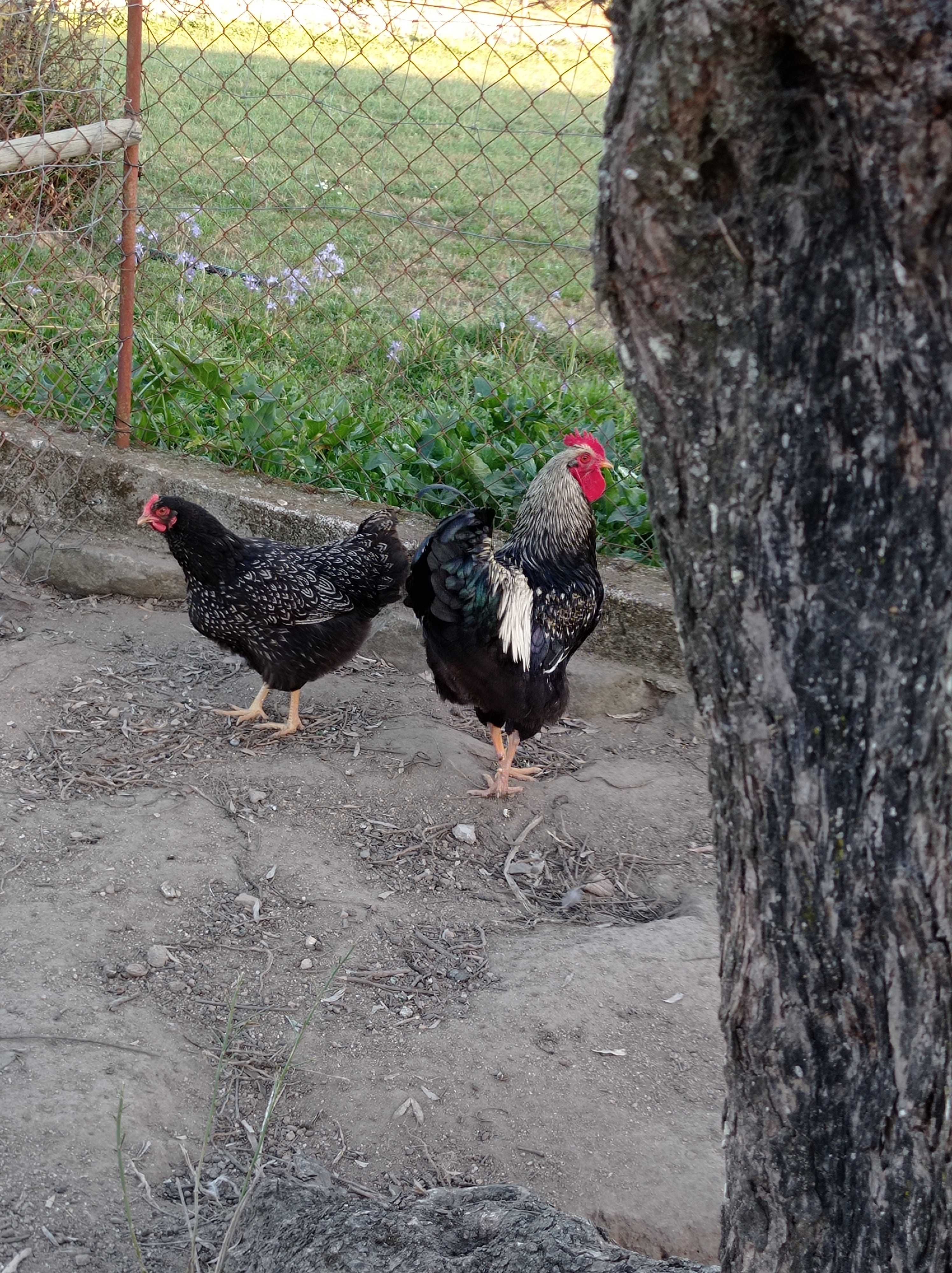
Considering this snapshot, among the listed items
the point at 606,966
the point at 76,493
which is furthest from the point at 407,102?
the point at 606,966

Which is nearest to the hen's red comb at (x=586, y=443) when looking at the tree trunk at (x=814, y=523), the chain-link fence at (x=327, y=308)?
the chain-link fence at (x=327, y=308)

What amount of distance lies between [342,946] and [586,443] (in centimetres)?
192

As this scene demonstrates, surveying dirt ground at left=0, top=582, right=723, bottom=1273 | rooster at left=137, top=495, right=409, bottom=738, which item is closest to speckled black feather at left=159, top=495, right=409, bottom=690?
rooster at left=137, top=495, right=409, bottom=738

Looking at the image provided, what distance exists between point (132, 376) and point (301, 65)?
556 centimetres

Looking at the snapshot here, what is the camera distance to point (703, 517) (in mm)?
1251

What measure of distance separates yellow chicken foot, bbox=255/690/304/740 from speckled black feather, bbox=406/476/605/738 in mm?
522

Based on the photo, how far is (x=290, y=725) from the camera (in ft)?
13.4

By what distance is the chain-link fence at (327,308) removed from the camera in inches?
179

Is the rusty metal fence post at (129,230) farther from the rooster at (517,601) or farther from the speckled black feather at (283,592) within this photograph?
the rooster at (517,601)

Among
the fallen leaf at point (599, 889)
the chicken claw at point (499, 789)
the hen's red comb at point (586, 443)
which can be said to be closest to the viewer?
the fallen leaf at point (599, 889)

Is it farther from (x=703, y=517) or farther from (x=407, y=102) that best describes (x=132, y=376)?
(x=407, y=102)

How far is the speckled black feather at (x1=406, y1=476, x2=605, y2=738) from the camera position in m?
3.62

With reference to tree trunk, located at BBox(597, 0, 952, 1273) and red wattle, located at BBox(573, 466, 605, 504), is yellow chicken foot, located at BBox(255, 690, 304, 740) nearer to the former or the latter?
red wattle, located at BBox(573, 466, 605, 504)

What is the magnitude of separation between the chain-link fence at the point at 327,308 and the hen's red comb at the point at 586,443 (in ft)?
1.80
